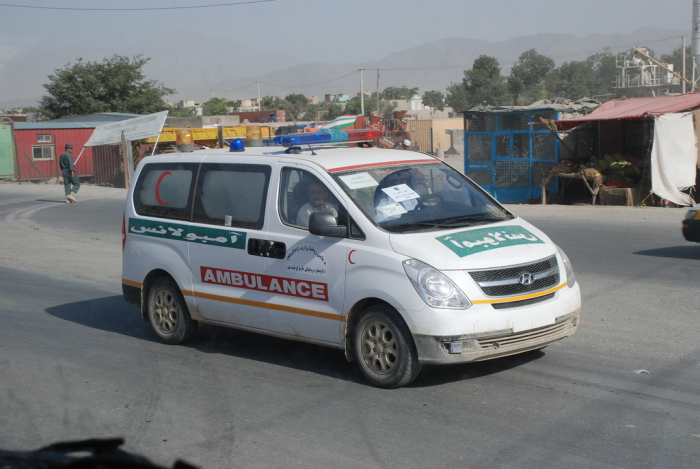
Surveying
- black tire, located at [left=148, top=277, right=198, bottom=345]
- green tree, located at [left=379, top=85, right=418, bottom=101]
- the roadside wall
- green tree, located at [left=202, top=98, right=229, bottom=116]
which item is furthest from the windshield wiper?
green tree, located at [left=379, top=85, right=418, bottom=101]

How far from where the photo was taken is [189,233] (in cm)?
665

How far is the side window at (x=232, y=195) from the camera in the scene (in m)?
6.14

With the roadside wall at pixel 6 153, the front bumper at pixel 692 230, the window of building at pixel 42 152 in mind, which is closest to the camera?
the front bumper at pixel 692 230

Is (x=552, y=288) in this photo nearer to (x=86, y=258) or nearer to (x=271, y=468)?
(x=271, y=468)

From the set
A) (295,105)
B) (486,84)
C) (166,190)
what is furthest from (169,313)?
(295,105)

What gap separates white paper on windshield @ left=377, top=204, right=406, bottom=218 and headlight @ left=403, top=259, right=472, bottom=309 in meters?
0.72

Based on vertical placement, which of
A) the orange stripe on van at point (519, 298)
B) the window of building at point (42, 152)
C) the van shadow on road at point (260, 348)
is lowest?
the van shadow on road at point (260, 348)

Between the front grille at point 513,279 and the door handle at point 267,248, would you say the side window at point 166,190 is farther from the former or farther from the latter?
the front grille at point 513,279

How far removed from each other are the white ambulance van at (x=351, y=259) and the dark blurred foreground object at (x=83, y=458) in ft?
11.0

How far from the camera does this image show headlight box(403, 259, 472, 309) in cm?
495

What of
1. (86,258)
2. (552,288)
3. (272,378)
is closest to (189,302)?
(272,378)

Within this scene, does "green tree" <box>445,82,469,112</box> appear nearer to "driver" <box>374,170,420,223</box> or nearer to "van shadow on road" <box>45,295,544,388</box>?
"van shadow on road" <box>45,295,544,388</box>

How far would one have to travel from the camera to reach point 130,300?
291 inches

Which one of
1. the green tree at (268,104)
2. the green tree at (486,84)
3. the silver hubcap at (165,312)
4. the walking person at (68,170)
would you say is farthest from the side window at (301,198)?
the green tree at (268,104)
